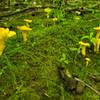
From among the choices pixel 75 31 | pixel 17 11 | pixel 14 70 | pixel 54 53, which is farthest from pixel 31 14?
pixel 14 70

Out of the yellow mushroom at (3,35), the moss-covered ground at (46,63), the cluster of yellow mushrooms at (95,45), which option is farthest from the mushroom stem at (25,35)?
the cluster of yellow mushrooms at (95,45)

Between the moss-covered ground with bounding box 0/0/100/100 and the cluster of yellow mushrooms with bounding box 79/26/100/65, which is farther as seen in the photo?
the cluster of yellow mushrooms with bounding box 79/26/100/65

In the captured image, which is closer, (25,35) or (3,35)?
(3,35)

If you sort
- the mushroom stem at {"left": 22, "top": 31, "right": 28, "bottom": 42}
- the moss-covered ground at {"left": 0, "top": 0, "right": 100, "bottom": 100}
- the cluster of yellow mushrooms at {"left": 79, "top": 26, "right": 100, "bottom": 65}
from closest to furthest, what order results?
the moss-covered ground at {"left": 0, "top": 0, "right": 100, "bottom": 100} → the cluster of yellow mushrooms at {"left": 79, "top": 26, "right": 100, "bottom": 65} → the mushroom stem at {"left": 22, "top": 31, "right": 28, "bottom": 42}

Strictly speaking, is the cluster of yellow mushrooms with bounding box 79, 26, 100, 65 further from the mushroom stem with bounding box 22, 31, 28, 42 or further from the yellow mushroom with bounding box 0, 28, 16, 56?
the yellow mushroom with bounding box 0, 28, 16, 56

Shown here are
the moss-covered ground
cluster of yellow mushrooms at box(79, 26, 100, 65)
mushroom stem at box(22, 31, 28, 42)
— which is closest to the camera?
the moss-covered ground

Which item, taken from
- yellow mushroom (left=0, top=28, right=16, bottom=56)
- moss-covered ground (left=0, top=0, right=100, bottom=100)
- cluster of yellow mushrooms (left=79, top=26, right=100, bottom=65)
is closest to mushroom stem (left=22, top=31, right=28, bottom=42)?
moss-covered ground (left=0, top=0, right=100, bottom=100)

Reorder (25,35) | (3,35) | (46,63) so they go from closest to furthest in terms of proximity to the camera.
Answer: (3,35)
(46,63)
(25,35)

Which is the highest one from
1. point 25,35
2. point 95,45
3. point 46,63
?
point 25,35

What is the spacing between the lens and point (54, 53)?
3.28m

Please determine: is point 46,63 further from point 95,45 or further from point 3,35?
point 95,45

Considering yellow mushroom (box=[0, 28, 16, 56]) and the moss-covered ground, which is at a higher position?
yellow mushroom (box=[0, 28, 16, 56])

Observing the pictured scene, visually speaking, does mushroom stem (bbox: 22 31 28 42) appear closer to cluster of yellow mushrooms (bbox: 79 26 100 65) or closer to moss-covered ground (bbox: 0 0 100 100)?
moss-covered ground (bbox: 0 0 100 100)

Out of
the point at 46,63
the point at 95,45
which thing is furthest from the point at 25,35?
the point at 95,45
